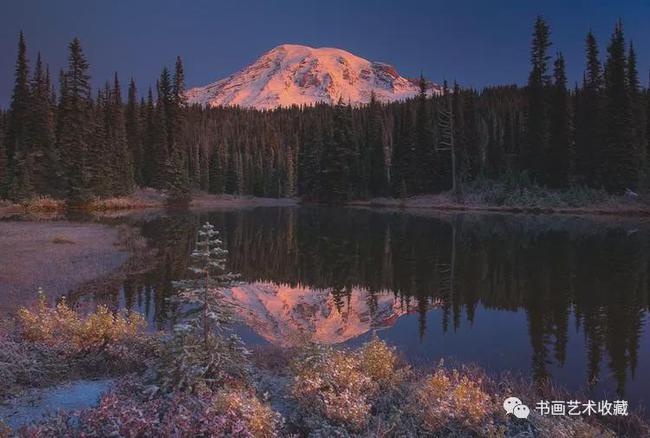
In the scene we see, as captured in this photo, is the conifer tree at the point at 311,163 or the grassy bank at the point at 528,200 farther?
the conifer tree at the point at 311,163

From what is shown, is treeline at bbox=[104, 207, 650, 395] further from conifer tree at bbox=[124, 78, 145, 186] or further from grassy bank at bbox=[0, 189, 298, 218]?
conifer tree at bbox=[124, 78, 145, 186]

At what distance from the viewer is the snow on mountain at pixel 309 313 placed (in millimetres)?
13609

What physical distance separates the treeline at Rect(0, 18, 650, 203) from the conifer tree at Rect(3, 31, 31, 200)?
0.53ft

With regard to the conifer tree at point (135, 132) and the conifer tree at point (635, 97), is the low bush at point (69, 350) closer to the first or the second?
the conifer tree at point (635, 97)

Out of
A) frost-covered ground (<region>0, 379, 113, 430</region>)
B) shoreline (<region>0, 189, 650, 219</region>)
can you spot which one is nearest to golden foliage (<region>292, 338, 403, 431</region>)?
frost-covered ground (<region>0, 379, 113, 430</region>)

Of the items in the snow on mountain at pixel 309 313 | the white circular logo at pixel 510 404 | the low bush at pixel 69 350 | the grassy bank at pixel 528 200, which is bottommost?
the snow on mountain at pixel 309 313

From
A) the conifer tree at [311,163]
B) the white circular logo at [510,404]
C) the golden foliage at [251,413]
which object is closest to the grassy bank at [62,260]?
the golden foliage at [251,413]

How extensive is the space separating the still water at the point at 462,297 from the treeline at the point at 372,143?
941 inches

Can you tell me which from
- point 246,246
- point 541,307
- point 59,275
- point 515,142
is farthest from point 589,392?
point 515,142

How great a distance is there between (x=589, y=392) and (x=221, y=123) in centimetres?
15339

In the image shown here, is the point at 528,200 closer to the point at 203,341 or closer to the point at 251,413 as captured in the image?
the point at 203,341

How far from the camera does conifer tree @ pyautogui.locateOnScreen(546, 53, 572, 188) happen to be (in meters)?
56.4

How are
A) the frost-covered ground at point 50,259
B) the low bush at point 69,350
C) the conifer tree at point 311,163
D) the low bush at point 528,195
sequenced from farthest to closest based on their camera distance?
the conifer tree at point 311,163, the low bush at point 528,195, the frost-covered ground at point 50,259, the low bush at point 69,350

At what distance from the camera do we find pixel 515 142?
69938 mm
